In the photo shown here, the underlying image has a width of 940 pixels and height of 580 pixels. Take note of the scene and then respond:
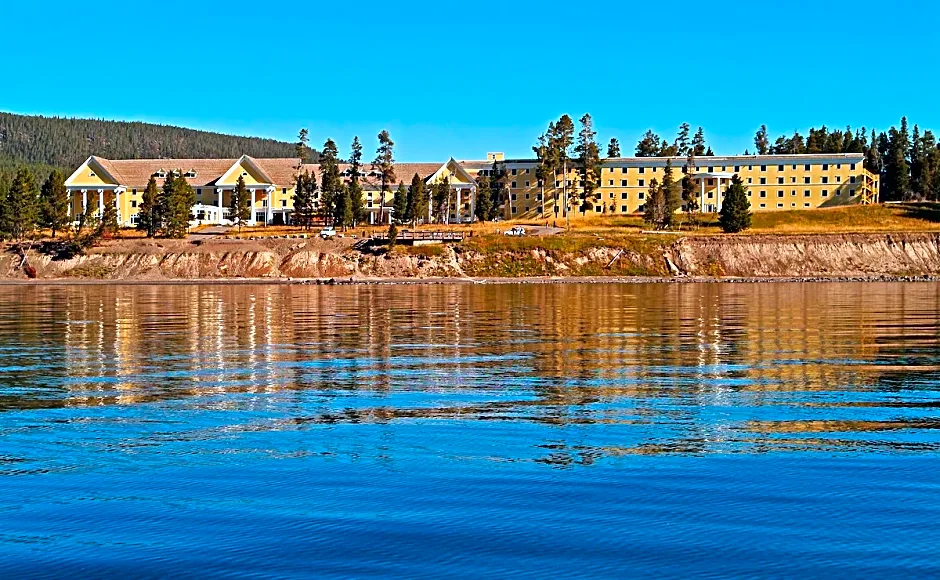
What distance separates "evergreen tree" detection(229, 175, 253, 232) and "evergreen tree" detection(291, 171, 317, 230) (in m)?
7.07

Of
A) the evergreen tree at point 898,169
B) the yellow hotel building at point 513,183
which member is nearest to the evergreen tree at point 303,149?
the yellow hotel building at point 513,183

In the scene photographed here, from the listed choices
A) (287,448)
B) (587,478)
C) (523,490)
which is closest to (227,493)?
(287,448)

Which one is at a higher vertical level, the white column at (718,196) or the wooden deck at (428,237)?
the white column at (718,196)

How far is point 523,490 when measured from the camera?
15.9 metres

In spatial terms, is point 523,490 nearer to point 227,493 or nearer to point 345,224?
point 227,493

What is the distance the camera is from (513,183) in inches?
6727

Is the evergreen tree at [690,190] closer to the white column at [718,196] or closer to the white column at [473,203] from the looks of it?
the white column at [718,196]

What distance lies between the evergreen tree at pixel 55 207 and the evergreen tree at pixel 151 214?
31.5 feet

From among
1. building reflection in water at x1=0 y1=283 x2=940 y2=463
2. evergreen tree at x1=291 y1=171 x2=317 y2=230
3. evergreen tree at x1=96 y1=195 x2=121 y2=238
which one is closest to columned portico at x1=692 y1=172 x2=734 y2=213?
evergreen tree at x1=291 y1=171 x2=317 y2=230

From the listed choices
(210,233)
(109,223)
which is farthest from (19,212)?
(210,233)

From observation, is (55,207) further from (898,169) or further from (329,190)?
(898,169)

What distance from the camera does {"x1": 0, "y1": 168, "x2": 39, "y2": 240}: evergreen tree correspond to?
126m

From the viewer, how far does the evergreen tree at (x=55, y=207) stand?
133m

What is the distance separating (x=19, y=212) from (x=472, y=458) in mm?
122255
